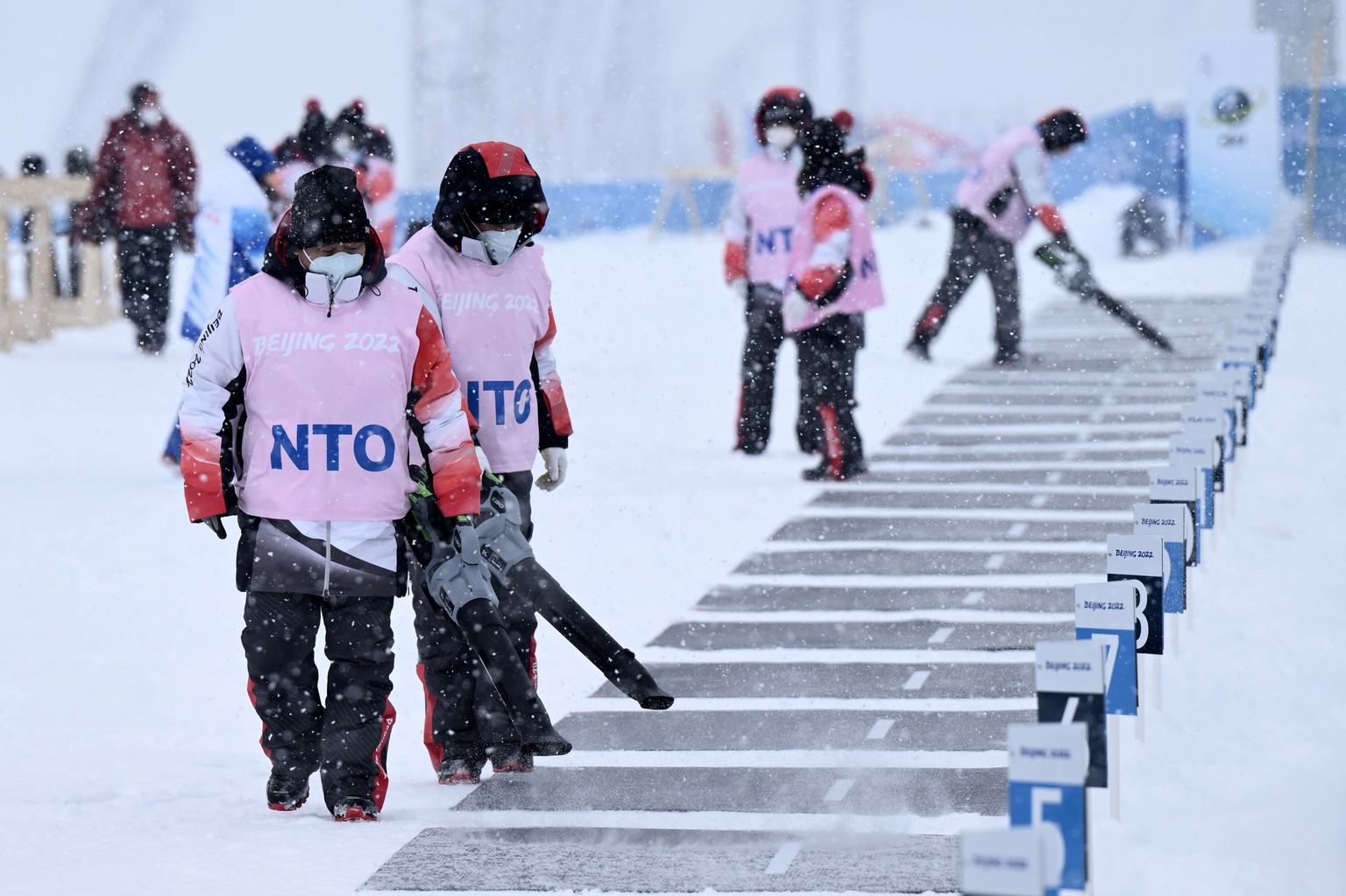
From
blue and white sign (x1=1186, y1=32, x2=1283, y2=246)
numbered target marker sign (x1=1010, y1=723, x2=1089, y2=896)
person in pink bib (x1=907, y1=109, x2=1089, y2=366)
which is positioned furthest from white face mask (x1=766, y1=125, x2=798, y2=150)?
blue and white sign (x1=1186, y1=32, x2=1283, y2=246)

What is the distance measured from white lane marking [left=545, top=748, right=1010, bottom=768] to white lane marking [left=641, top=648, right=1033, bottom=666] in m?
1.20

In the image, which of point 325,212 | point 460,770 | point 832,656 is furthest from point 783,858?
point 832,656

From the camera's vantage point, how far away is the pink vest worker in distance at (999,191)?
1371 centimetres

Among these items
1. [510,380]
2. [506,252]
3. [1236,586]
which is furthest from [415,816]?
[1236,586]

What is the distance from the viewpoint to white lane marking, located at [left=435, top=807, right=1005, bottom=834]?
4.46 meters

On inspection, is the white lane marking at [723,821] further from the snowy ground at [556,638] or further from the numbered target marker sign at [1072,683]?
the numbered target marker sign at [1072,683]

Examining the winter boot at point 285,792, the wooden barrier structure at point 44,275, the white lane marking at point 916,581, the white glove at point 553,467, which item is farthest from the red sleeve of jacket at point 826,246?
the wooden barrier structure at point 44,275

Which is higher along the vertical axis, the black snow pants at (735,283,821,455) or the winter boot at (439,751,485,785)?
the black snow pants at (735,283,821,455)

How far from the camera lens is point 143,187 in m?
14.9

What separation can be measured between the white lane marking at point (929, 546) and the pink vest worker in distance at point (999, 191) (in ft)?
18.5

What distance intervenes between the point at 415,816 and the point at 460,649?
0.54 meters

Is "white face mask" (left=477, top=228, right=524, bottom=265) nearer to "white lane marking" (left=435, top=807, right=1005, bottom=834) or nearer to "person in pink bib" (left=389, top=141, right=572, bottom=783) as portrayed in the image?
"person in pink bib" (left=389, top=141, right=572, bottom=783)

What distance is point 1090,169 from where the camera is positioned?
2897cm

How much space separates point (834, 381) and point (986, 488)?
3.51ft
